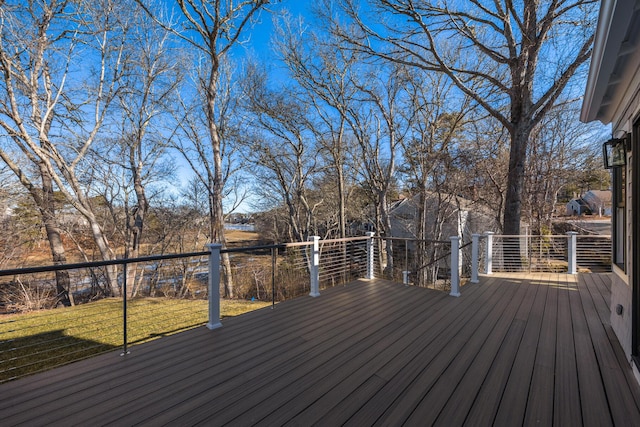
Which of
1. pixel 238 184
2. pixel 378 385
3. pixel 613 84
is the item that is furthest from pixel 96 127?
pixel 613 84

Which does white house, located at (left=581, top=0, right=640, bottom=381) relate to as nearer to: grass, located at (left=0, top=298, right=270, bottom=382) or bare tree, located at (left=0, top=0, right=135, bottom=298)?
grass, located at (left=0, top=298, right=270, bottom=382)

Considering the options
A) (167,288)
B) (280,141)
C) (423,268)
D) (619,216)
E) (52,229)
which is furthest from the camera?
(280,141)

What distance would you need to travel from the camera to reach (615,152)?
9.73ft

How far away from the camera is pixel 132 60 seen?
32.2 feet

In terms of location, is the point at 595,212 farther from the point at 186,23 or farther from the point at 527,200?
the point at 186,23

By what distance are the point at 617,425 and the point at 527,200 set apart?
38.1 feet

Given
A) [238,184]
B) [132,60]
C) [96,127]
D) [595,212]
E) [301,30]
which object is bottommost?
[595,212]

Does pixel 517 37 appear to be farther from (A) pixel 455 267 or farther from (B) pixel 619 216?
(A) pixel 455 267

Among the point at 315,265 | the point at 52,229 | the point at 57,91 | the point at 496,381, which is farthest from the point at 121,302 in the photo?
the point at 496,381

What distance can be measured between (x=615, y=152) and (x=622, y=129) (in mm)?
250

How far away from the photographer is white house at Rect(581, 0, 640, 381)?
1.93 metres

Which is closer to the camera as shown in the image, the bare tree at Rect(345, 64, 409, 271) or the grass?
the grass

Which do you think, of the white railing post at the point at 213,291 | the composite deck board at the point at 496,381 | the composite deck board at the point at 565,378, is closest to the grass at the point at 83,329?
the white railing post at the point at 213,291

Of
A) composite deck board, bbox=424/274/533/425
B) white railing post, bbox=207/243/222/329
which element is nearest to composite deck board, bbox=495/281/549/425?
composite deck board, bbox=424/274/533/425
